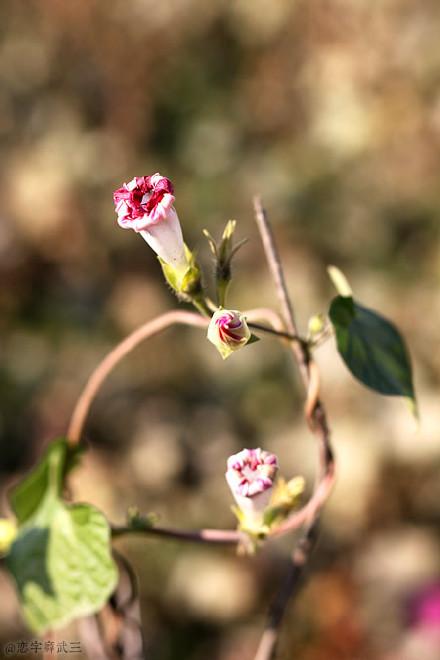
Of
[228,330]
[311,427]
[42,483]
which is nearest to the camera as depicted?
[228,330]

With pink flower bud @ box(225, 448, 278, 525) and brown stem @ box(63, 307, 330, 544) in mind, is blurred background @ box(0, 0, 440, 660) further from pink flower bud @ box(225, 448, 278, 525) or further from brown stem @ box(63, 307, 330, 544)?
pink flower bud @ box(225, 448, 278, 525)

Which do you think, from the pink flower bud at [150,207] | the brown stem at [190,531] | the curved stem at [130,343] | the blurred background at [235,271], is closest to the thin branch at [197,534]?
the brown stem at [190,531]

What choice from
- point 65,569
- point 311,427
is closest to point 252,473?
point 311,427

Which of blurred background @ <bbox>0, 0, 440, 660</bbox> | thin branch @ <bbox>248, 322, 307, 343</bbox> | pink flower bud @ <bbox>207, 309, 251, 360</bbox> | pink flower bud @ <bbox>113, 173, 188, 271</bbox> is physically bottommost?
blurred background @ <bbox>0, 0, 440, 660</bbox>

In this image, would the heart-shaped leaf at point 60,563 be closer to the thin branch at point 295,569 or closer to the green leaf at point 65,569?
the green leaf at point 65,569

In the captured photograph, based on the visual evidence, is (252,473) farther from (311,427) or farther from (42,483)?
(42,483)

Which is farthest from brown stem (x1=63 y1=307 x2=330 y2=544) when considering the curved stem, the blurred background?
the blurred background

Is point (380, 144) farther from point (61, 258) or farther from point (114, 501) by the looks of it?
point (114, 501)
